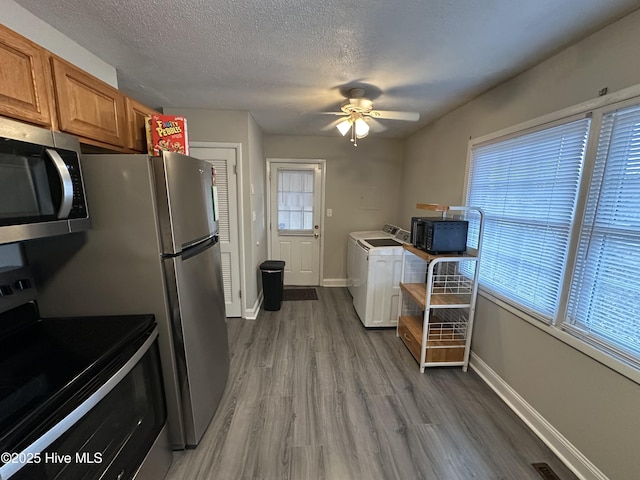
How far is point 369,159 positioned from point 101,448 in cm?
408


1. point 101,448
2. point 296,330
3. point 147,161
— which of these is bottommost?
point 296,330

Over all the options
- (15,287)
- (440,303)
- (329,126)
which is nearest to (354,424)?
(440,303)

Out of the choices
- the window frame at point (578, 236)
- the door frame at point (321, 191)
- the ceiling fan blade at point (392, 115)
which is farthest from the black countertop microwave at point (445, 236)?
the door frame at point (321, 191)

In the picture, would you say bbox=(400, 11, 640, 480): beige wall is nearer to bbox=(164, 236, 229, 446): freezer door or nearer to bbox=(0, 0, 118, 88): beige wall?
bbox=(164, 236, 229, 446): freezer door

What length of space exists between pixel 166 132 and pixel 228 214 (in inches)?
56.3

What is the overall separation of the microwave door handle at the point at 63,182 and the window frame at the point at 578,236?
8.22 feet

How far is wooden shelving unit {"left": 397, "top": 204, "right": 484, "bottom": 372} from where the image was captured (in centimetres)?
215

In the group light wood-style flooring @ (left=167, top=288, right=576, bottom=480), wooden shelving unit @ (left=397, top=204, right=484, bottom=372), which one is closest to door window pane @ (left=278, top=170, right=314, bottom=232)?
wooden shelving unit @ (left=397, top=204, right=484, bottom=372)

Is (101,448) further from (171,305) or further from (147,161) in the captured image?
(147,161)

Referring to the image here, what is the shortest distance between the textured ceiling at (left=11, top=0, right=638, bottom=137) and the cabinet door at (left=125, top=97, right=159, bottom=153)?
0.29 metres

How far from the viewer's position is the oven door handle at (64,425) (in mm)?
635

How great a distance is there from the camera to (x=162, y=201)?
1.28 metres

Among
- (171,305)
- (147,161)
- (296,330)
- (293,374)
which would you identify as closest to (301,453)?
(293,374)

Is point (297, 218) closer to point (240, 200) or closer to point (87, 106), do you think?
point (240, 200)
